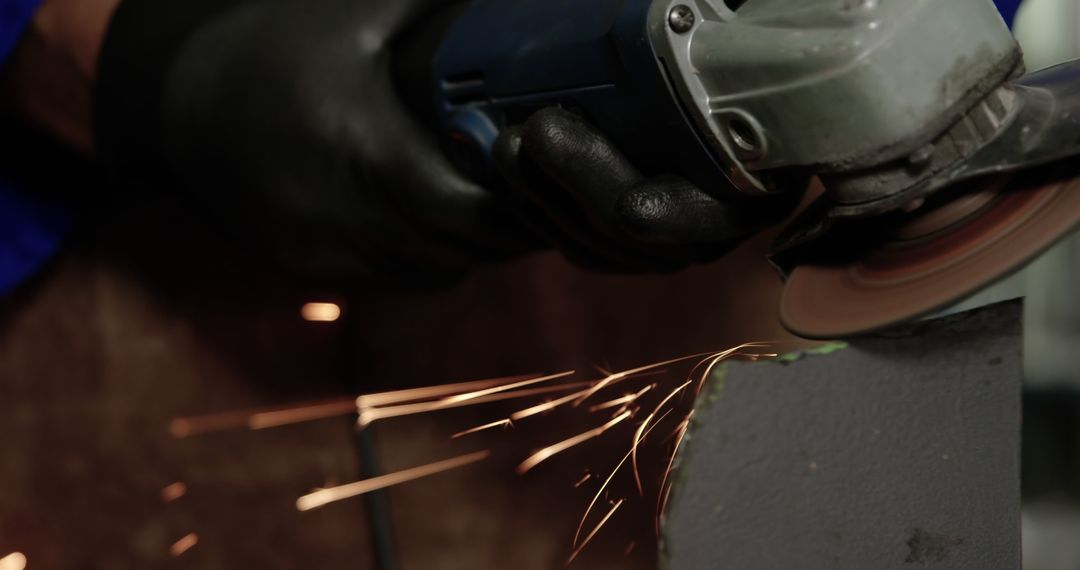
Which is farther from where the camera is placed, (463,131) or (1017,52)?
(463,131)

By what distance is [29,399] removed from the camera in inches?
43.7

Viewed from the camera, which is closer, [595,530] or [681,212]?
[681,212]

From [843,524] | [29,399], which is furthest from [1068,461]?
[29,399]

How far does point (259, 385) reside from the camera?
1.16m

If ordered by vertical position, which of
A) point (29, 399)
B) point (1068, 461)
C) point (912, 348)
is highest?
point (912, 348)

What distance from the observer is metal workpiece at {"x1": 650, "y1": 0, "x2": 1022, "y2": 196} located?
48 centimetres

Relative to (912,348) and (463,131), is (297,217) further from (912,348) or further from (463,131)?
(912,348)

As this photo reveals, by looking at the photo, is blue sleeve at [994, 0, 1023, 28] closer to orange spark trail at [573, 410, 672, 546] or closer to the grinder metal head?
the grinder metal head

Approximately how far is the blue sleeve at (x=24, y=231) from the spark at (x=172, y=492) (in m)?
0.29

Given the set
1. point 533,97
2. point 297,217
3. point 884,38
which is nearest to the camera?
point 884,38

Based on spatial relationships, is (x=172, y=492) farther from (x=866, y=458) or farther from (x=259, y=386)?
(x=866, y=458)

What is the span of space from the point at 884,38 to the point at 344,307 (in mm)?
844

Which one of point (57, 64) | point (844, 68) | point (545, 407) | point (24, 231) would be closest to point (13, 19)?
point (57, 64)

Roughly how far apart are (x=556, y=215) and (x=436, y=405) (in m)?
0.50
